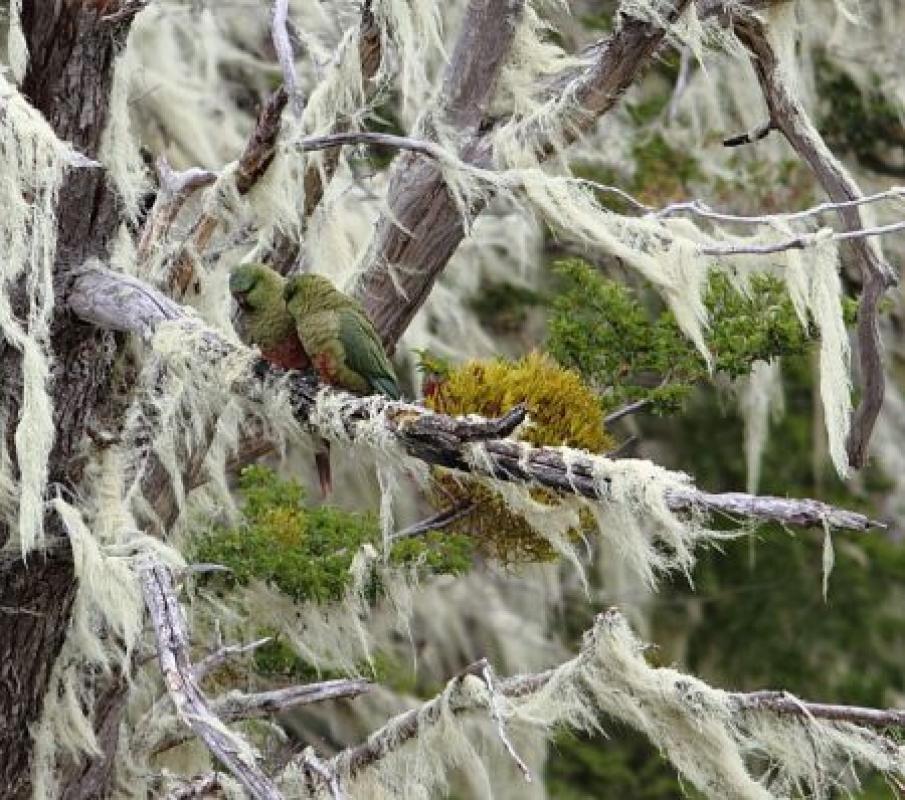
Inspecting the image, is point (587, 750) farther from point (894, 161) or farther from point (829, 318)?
point (829, 318)

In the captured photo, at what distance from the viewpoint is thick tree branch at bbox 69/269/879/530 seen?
2811 millimetres

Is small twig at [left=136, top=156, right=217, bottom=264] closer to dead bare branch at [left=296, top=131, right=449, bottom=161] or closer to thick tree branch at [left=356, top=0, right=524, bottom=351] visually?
dead bare branch at [left=296, top=131, right=449, bottom=161]

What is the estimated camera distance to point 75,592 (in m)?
4.21

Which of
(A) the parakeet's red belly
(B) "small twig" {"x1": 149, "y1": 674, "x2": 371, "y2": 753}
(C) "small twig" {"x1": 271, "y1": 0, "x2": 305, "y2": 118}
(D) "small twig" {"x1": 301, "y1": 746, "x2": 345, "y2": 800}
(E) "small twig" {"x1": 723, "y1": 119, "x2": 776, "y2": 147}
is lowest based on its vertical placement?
(B) "small twig" {"x1": 149, "y1": 674, "x2": 371, "y2": 753}

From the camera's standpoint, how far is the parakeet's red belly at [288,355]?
357cm

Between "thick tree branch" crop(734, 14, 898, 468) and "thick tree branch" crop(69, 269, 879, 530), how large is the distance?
1.47 meters

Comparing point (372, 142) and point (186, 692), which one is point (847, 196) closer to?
point (372, 142)

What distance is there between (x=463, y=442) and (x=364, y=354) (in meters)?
0.60

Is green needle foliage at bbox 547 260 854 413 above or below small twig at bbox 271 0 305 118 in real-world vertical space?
below

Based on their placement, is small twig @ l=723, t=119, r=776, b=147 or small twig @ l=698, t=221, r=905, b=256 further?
small twig @ l=723, t=119, r=776, b=147

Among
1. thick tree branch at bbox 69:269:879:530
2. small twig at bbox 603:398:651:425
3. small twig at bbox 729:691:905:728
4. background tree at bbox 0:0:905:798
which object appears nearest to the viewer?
thick tree branch at bbox 69:269:879:530

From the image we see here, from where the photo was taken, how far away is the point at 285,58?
409cm

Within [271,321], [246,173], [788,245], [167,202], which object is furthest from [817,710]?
[167,202]

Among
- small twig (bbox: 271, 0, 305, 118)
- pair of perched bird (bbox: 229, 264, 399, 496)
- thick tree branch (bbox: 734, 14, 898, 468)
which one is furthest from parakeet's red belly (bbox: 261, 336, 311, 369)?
thick tree branch (bbox: 734, 14, 898, 468)
